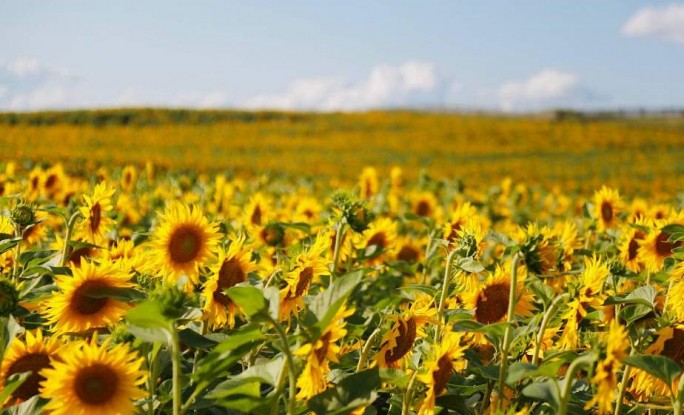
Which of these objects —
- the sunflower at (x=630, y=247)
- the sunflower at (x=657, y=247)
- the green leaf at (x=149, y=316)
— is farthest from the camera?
the sunflower at (x=630, y=247)

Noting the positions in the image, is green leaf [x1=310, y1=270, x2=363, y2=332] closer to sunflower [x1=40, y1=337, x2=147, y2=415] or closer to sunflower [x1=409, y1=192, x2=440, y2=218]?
sunflower [x1=40, y1=337, x2=147, y2=415]

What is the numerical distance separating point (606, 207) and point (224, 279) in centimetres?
255

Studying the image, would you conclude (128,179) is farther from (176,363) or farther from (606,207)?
(176,363)

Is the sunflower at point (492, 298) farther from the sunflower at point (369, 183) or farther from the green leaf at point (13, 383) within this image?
the sunflower at point (369, 183)

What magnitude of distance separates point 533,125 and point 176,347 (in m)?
37.7

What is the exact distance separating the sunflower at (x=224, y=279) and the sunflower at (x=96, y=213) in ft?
2.32

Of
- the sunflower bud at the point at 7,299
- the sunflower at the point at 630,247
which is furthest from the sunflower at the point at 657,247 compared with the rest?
the sunflower bud at the point at 7,299

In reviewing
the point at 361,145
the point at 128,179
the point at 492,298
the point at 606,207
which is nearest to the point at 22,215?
the point at 492,298

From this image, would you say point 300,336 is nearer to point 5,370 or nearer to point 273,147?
point 5,370

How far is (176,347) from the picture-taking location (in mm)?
1259

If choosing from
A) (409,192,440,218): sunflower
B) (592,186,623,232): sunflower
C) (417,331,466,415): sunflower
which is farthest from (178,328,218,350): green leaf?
(409,192,440,218): sunflower

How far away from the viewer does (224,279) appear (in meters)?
1.85

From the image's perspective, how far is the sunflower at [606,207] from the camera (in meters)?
3.69

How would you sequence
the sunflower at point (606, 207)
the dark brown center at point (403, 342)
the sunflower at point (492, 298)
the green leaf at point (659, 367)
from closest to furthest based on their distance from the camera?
the green leaf at point (659, 367) < the dark brown center at point (403, 342) < the sunflower at point (492, 298) < the sunflower at point (606, 207)
